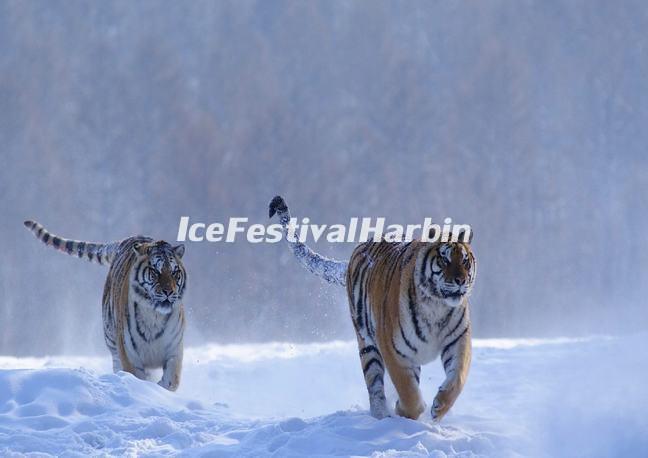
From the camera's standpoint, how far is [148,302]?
6.42 m

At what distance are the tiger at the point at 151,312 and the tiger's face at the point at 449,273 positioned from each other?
6.60 ft

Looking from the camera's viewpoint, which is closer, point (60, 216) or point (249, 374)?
point (249, 374)

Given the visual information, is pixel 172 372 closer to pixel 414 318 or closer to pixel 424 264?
pixel 414 318

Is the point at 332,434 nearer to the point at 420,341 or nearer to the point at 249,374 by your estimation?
the point at 420,341

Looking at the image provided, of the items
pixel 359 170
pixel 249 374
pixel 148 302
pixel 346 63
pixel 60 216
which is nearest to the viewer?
pixel 148 302

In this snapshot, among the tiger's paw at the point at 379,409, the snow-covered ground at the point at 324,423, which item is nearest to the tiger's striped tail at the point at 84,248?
the snow-covered ground at the point at 324,423

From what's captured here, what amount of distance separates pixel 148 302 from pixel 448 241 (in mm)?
2215

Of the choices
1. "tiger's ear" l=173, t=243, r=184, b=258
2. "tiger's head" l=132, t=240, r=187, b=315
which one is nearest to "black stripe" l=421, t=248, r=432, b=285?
"tiger's head" l=132, t=240, r=187, b=315

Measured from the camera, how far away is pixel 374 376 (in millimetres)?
5371

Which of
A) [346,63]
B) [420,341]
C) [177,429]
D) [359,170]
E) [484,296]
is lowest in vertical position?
[177,429]

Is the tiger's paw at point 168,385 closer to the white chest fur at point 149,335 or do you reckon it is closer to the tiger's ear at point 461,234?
the white chest fur at point 149,335

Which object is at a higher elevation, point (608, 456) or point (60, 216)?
point (60, 216)

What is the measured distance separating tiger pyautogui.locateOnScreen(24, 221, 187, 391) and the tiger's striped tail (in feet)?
4.18

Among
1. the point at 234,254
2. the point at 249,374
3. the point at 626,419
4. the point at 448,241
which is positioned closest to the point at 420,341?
the point at 448,241
